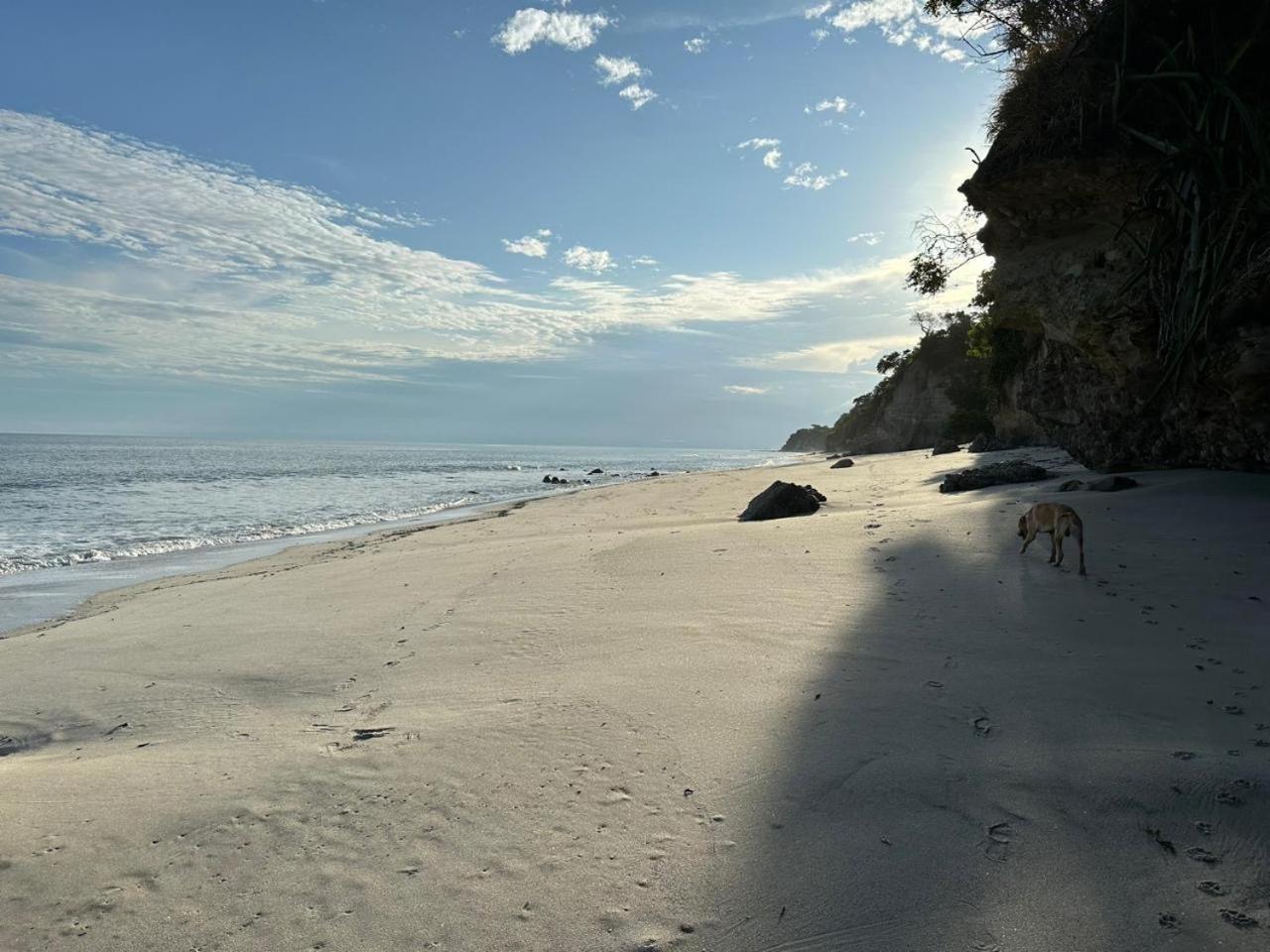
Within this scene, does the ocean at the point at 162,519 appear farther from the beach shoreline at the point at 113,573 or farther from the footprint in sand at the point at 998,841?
the footprint in sand at the point at 998,841

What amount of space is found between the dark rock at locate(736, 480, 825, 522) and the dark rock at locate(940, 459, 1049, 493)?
258 cm

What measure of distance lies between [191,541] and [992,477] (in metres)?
17.4

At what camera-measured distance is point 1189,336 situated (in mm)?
5227

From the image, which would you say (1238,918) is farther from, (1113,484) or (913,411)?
(913,411)

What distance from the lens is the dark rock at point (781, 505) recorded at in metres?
11.8

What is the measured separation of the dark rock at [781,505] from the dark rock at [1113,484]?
4117 mm

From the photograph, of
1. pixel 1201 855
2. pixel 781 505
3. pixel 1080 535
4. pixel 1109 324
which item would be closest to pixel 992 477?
pixel 781 505

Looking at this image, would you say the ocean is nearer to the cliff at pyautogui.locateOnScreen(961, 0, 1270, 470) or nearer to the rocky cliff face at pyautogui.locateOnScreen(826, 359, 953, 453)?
the cliff at pyautogui.locateOnScreen(961, 0, 1270, 470)

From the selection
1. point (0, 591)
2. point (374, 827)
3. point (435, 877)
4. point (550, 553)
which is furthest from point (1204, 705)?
point (0, 591)

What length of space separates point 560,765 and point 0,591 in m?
11.7

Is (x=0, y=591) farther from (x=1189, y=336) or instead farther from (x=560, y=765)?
(x=1189, y=336)

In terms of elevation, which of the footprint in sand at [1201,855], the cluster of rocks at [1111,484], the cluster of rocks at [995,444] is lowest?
the footprint in sand at [1201,855]

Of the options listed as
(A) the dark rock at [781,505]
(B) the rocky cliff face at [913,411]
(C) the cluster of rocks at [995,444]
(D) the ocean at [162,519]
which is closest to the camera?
(A) the dark rock at [781,505]

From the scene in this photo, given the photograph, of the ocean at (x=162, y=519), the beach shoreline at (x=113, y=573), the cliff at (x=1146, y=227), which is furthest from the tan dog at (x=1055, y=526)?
the ocean at (x=162, y=519)
